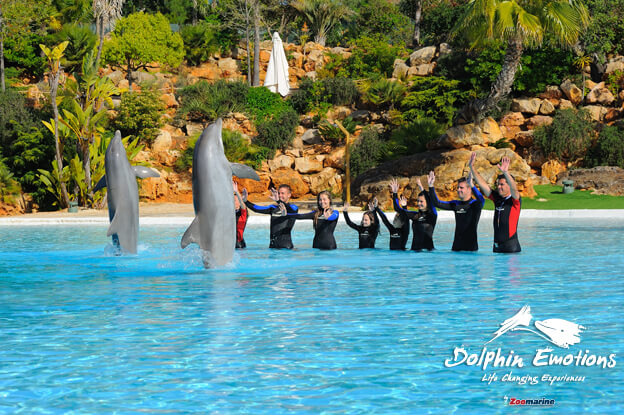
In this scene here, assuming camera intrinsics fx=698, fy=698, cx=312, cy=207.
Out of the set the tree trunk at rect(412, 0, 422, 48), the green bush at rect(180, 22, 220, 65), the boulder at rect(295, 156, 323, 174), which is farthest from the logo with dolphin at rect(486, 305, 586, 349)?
the green bush at rect(180, 22, 220, 65)

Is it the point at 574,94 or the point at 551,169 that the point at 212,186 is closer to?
the point at 551,169

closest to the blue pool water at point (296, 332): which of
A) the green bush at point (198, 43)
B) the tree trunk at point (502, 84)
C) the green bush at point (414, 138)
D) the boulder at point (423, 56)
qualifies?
the tree trunk at point (502, 84)

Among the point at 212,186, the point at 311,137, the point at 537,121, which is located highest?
the point at 537,121

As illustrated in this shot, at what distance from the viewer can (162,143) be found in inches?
1352

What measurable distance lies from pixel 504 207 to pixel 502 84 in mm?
14365

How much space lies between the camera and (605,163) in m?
30.4

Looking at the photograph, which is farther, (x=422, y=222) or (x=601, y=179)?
(x=601, y=179)

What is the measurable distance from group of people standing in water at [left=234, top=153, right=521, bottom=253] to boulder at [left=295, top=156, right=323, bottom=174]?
20.0 m

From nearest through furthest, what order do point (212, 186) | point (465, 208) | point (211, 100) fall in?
point (212, 186) < point (465, 208) < point (211, 100)

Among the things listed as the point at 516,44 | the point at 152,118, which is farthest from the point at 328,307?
the point at 152,118

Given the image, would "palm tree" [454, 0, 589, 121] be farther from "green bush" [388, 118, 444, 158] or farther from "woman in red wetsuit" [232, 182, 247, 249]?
"woman in red wetsuit" [232, 182, 247, 249]

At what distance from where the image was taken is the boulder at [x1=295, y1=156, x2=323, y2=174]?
3362 cm

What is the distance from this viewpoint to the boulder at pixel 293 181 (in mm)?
32281

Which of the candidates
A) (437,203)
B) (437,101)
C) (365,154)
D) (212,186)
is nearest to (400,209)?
(437,203)
